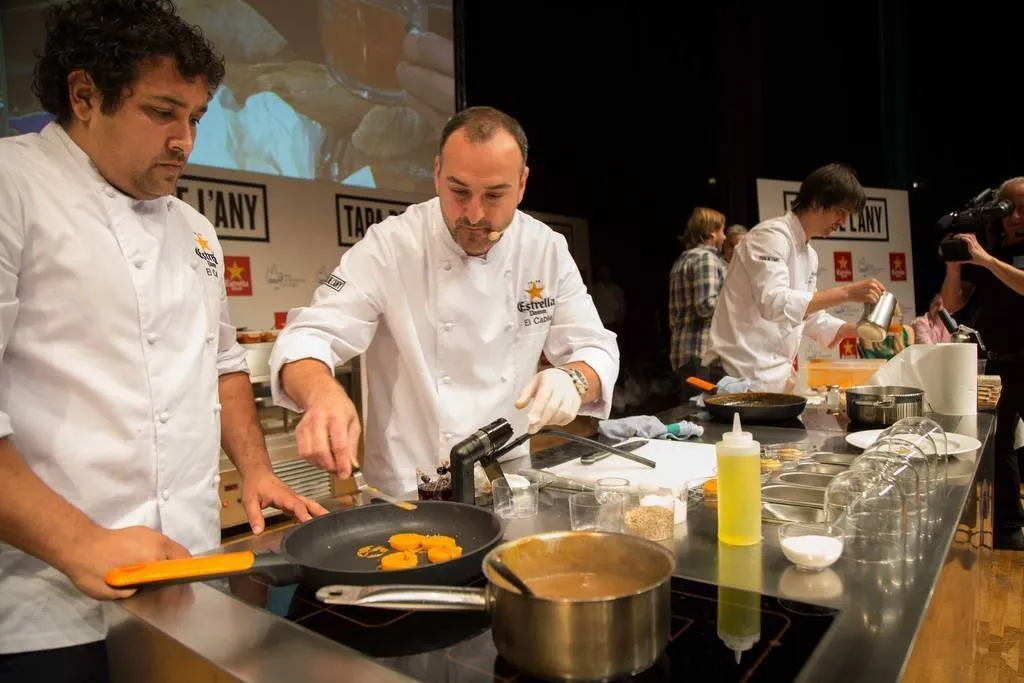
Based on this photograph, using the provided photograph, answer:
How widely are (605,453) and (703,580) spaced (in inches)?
29.2

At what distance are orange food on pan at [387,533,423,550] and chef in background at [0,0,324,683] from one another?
0.26 meters

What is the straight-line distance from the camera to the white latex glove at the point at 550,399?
1557 mm

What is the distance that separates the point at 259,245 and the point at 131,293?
131 inches

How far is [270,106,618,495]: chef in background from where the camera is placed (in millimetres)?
1758

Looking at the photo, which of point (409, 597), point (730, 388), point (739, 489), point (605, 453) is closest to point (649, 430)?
point (605, 453)

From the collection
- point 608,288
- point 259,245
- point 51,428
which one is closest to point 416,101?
point 259,245

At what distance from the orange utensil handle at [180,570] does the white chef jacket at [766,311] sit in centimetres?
277

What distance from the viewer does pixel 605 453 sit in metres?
1.78

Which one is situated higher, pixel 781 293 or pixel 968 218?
pixel 968 218

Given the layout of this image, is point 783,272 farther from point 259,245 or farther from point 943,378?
point 259,245

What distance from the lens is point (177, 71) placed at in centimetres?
134

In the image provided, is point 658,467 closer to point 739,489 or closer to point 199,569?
point 739,489

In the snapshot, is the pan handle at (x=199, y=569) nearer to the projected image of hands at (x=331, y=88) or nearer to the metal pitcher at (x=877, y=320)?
the metal pitcher at (x=877, y=320)

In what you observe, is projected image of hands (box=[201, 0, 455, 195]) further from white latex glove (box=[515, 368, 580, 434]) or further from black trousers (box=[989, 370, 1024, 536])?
black trousers (box=[989, 370, 1024, 536])
